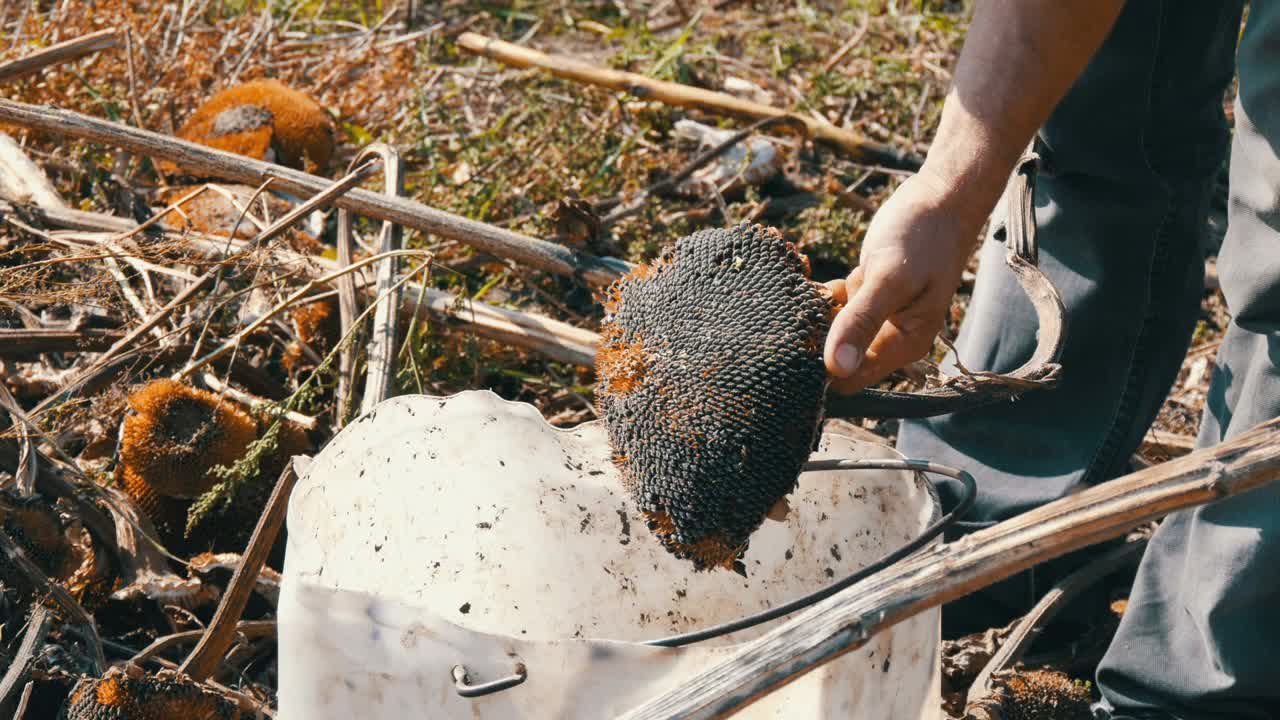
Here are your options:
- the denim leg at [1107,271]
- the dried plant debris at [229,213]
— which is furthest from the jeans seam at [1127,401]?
the dried plant debris at [229,213]

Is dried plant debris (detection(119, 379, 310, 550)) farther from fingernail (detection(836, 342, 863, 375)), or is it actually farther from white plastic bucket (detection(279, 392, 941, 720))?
fingernail (detection(836, 342, 863, 375))

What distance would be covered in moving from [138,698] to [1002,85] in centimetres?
147

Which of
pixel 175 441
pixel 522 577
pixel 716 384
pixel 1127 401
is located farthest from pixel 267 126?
pixel 1127 401

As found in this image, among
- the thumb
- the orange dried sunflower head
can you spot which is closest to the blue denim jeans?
the thumb

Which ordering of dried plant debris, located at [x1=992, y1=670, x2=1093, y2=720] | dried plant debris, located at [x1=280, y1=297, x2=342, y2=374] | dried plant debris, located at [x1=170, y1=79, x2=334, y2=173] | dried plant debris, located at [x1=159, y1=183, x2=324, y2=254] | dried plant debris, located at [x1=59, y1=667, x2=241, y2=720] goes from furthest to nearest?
dried plant debris, located at [x1=170, y1=79, x2=334, y2=173] < dried plant debris, located at [x1=159, y1=183, x2=324, y2=254] < dried plant debris, located at [x1=280, y1=297, x2=342, y2=374] < dried plant debris, located at [x1=992, y1=670, x2=1093, y2=720] < dried plant debris, located at [x1=59, y1=667, x2=241, y2=720]

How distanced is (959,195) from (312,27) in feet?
9.74

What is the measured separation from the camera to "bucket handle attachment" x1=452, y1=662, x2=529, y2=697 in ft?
4.31

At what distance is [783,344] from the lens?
137 centimetres

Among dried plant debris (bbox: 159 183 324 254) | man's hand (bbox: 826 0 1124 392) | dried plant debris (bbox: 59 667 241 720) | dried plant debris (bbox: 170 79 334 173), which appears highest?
man's hand (bbox: 826 0 1124 392)

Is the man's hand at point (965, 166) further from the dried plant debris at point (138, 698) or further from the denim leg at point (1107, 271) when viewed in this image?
the dried plant debris at point (138, 698)

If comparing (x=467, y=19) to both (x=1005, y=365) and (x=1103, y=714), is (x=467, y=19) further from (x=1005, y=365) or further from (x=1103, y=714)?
(x=1103, y=714)

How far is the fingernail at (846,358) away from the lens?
1.34m

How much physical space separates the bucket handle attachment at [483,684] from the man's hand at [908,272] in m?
0.54

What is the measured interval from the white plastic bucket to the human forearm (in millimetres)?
505
